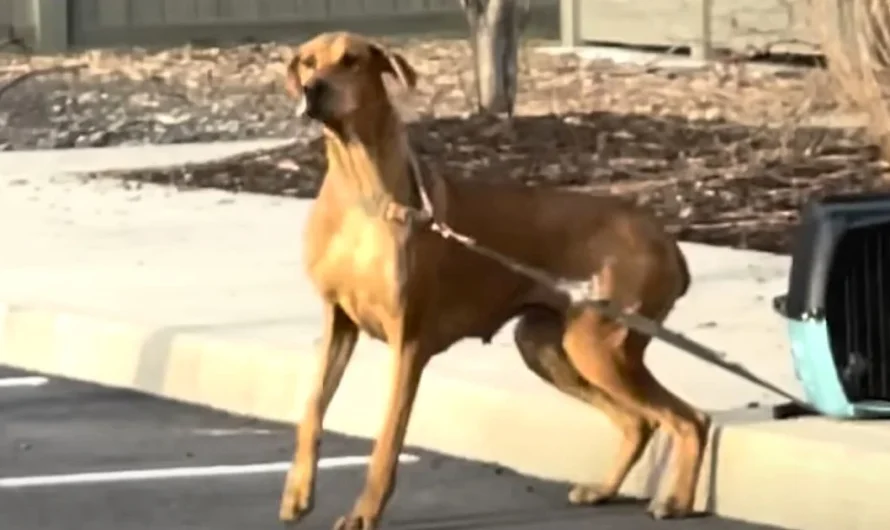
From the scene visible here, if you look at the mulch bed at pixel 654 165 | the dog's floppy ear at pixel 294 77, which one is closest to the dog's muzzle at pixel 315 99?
the dog's floppy ear at pixel 294 77

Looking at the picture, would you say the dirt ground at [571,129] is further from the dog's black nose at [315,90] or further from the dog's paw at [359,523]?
the dog's black nose at [315,90]

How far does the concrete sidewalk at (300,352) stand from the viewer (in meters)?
7.58

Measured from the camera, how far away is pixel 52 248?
1315cm

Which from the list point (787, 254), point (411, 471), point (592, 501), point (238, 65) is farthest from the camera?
point (238, 65)

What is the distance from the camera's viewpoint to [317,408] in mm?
7316

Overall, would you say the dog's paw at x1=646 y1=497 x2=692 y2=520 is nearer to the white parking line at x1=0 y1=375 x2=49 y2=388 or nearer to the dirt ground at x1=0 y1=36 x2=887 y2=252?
the white parking line at x1=0 y1=375 x2=49 y2=388

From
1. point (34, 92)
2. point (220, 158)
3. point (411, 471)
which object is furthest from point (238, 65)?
point (411, 471)

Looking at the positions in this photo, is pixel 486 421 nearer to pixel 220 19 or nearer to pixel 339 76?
pixel 339 76

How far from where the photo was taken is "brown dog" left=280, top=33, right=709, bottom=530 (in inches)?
282

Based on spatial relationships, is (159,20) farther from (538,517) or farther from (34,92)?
(538,517)

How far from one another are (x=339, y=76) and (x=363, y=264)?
0.52 metres

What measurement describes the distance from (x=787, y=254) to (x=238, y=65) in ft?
42.3

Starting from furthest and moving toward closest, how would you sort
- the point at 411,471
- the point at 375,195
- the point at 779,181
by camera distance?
the point at 779,181 < the point at 411,471 < the point at 375,195

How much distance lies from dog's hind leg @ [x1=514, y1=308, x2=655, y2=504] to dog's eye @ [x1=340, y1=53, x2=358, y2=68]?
99cm
